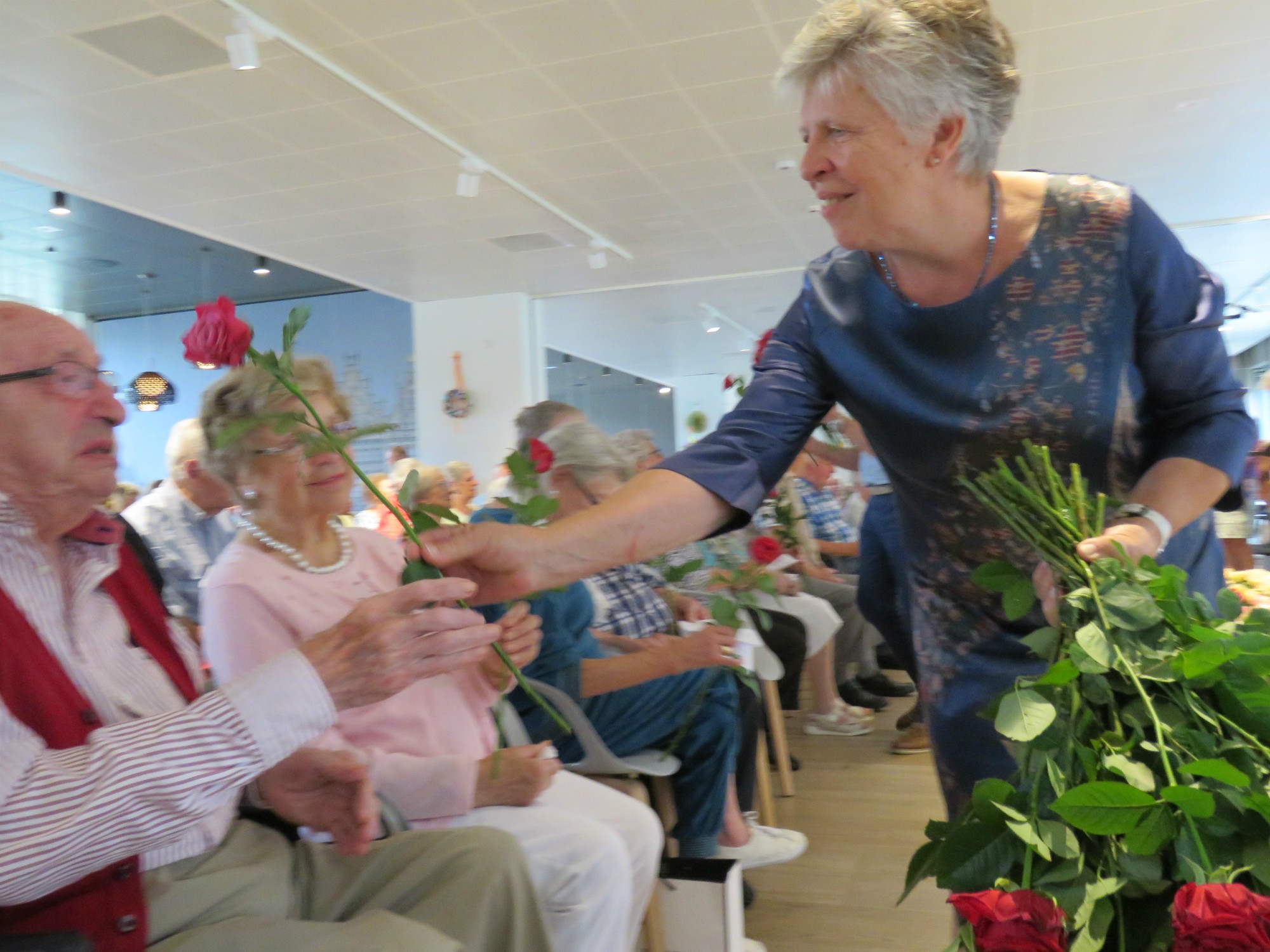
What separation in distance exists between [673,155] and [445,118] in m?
1.53

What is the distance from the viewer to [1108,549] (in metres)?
0.92

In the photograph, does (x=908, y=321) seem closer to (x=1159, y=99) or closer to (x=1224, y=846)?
(x=1224, y=846)

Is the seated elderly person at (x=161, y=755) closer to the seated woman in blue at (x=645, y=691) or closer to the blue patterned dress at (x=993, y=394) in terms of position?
the blue patterned dress at (x=993, y=394)

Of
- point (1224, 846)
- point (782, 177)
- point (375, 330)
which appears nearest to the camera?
point (1224, 846)

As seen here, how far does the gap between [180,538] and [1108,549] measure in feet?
11.4

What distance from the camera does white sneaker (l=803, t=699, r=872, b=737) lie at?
4.62 m

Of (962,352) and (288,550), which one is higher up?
(962,352)

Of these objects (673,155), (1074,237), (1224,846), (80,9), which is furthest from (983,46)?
(673,155)

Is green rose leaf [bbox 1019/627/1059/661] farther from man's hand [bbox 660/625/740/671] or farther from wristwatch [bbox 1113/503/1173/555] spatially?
man's hand [bbox 660/625/740/671]

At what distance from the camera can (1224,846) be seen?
2.35ft

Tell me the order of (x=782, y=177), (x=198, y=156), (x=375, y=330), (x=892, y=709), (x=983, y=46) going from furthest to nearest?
(x=375, y=330)
(x=782, y=177)
(x=198, y=156)
(x=892, y=709)
(x=983, y=46)

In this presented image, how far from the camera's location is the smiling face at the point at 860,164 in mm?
1108

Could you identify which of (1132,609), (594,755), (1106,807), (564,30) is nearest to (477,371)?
(564,30)

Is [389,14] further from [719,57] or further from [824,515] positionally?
[824,515]
